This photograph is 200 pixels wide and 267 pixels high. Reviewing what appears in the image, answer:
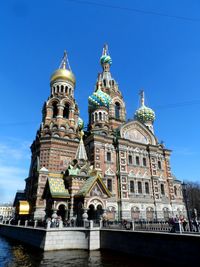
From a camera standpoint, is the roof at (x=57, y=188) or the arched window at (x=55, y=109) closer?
the roof at (x=57, y=188)

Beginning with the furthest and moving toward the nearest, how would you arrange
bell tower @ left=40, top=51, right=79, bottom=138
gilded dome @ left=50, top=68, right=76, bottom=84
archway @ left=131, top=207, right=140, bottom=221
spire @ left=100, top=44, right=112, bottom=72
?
spire @ left=100, top=44, right=112, bottom=72, gilded dome @ left=50, top=68, right=76, bottom=84, bell tower @ left=40, top=51, right=79, bottom=138, archway @ left=131, top=207, right=140, bottom=221

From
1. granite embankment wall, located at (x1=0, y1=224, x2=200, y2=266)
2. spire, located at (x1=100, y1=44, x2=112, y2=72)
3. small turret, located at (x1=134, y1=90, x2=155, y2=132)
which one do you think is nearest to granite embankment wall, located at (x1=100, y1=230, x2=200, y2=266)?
granite embankment wall, located at (x1=0, y1=224, x2=200, y2=266)

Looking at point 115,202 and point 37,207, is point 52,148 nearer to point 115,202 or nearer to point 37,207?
point 37,207

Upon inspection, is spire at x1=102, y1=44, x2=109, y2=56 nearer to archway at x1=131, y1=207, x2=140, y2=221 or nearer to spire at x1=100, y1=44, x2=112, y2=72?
spire at x1=100, y1=44, x2=112, y2=72

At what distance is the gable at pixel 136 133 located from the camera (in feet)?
100

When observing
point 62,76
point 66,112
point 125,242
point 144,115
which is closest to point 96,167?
point 66,112

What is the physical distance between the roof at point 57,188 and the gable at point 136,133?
11296mm

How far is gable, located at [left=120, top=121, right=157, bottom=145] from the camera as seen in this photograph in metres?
30.6

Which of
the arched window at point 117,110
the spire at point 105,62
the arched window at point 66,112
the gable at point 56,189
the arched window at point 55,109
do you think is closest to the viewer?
the gable at point 56,189

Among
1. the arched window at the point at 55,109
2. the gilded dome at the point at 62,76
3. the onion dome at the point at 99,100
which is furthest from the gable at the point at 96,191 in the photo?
the gilded dome at the point at 62,76

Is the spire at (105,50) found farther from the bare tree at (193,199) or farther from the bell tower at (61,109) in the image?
the bare tree at (193,199)

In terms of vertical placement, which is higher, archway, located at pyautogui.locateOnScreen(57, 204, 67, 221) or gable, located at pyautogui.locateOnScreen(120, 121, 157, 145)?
gable, located at pyautogui.locateOnScreen(120, 121, 157, 145)

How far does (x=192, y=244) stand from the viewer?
10648mm

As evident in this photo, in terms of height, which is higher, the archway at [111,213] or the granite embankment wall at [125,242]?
the archway at [111,213]
